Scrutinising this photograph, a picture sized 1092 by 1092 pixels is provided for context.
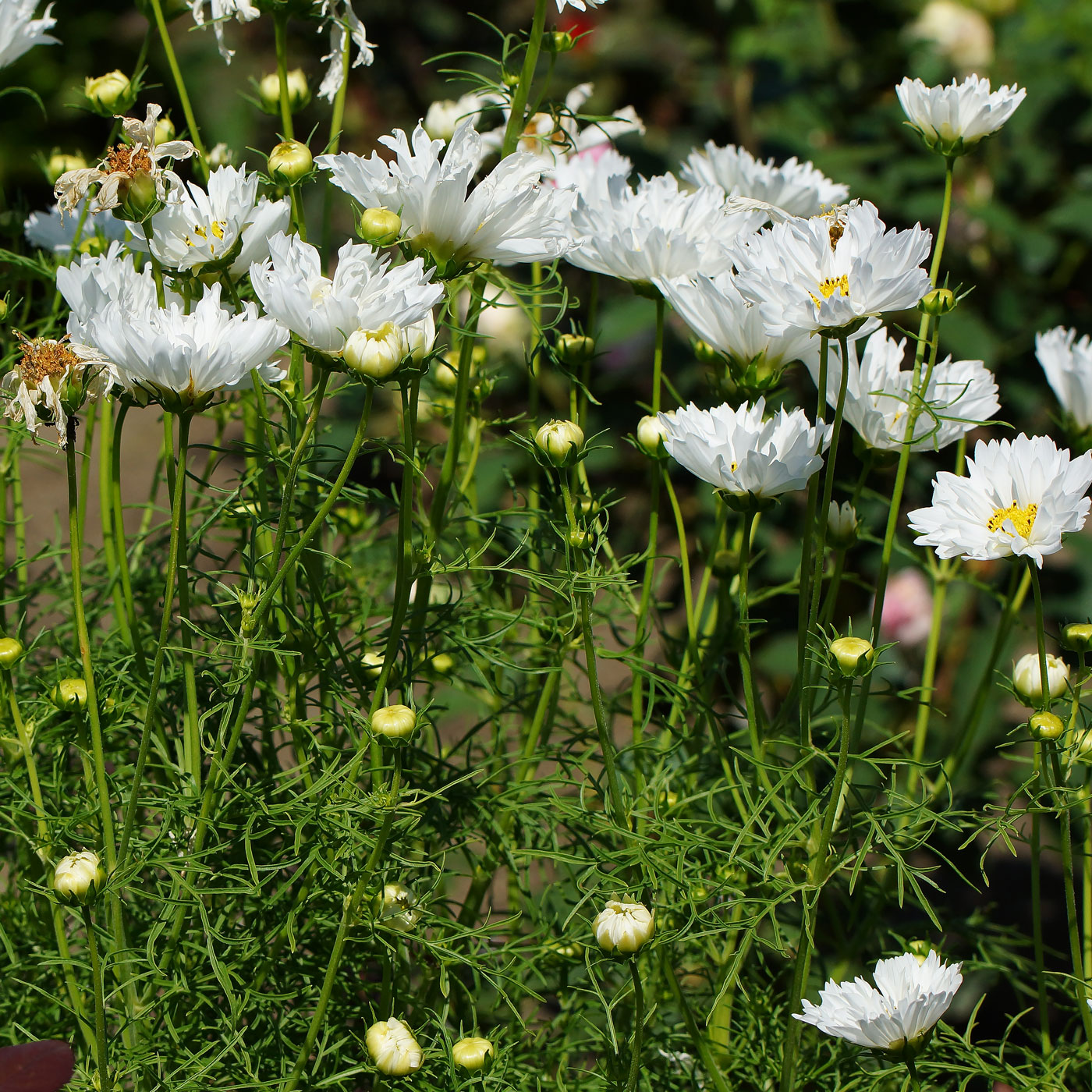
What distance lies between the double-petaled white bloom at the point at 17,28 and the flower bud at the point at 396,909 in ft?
1.41

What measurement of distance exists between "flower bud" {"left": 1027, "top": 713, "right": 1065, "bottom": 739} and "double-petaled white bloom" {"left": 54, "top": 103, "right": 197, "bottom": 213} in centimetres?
39

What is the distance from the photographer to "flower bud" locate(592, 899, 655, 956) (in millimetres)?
407

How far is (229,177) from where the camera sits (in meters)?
0.48

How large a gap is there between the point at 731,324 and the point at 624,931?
0.24m

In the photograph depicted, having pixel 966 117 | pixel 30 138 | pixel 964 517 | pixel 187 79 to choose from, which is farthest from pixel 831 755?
pixel 30 138

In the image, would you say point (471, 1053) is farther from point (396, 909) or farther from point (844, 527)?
point (844, 527)

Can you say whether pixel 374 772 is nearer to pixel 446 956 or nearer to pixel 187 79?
pixel 446 956

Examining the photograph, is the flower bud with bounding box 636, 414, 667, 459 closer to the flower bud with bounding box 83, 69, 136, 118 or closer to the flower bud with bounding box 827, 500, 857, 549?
the flower bud with bounding box 827, 500, 857, 549

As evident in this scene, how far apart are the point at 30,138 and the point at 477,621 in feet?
6.19

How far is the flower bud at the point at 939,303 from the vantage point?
48 cm

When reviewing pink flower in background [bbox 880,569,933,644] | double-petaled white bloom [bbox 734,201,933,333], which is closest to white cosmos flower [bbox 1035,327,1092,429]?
double-petaled white bloom [bbox 734,201,933,333]

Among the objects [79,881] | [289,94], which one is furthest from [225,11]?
[79,881]

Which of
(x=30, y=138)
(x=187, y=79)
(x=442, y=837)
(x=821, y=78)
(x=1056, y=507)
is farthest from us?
(x=30, y=138)

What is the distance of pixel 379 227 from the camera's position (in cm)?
43
